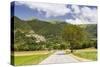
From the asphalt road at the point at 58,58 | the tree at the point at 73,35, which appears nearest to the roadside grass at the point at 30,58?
the asphalt road at the point at 58,58

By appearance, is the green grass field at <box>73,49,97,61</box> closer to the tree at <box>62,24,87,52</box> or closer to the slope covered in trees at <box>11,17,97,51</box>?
the tree at <box>62,24,87,52</box>

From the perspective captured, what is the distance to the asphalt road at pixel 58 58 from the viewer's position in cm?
232

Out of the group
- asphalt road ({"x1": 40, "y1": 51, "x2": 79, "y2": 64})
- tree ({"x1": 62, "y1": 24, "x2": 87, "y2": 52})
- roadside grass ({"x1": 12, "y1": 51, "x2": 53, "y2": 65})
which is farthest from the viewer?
tree ({"x1": 62, "y1": 24, "x2": 87, "y2": 52})

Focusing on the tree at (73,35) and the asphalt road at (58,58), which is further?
the tree at (73,35)

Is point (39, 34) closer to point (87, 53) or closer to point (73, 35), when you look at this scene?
point (73, 35)

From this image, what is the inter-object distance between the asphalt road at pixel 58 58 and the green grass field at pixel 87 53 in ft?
0.37

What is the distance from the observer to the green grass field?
8.16 ft

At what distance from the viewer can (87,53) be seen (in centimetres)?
254

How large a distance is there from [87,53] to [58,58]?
417 millimetres

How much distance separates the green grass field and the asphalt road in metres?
0.11

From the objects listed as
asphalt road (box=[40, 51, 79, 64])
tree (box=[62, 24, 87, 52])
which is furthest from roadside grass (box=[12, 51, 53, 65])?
tree (box=[62, 24, 87, 52])

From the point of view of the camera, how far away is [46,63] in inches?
90.7

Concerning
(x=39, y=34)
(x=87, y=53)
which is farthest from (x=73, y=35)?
(x=39, y=34)

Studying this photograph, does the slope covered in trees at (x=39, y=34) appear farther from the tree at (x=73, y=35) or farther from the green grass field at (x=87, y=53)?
the green grass field at (x=87, y=53)
